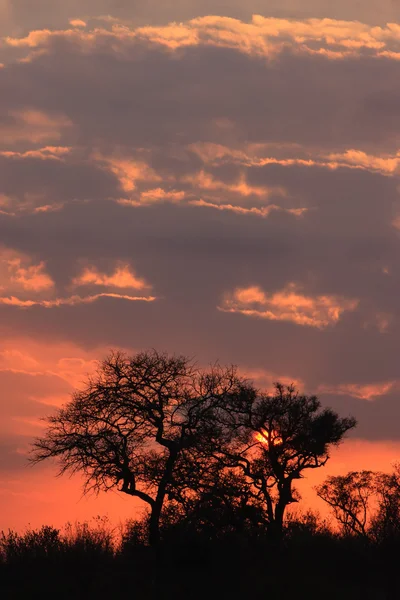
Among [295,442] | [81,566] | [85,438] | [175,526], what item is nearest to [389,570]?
[175,526]

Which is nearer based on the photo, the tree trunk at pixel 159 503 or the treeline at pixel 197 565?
the treeline at pixel 197 565

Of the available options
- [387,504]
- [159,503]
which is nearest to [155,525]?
[159,503]

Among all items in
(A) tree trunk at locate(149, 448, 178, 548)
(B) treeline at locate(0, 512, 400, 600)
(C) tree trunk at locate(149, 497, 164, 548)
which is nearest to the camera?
(B) treeline at locate(0, 512, 400, 600)

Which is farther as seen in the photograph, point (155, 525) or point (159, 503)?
point (159, 503)

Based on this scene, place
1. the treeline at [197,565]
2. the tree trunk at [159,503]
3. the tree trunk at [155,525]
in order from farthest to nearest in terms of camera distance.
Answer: the tree trunk at [159,503]
the tree trunk at [155,525]
the treeline at [197,565]

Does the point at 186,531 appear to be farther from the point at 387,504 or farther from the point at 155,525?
the point at 387,504

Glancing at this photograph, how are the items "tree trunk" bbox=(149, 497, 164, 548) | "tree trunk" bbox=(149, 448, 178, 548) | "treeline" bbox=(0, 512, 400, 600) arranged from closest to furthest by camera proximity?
"treeline" bbox=(0, 512, 400, 600), "tree trunk" bbox=(149, 497, 164, 548), "tree trunk" bbox=(149, 448, 178, 548)

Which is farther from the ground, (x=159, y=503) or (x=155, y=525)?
(x=159, y=503)

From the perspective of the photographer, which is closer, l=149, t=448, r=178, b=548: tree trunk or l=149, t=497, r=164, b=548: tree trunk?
l=149, t=497, r=164, b=548: tree trunk

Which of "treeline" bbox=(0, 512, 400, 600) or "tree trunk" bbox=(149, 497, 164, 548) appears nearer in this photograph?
"treeline" bbox=(0, 512, 400, 600)

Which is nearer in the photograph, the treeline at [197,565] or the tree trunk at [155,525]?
the treeline at [197,565]

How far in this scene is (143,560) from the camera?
44.4 meters

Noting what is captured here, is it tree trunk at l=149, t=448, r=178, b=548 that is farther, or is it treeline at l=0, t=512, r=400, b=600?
tree trunk at l=149, t=448, r=178, b=548

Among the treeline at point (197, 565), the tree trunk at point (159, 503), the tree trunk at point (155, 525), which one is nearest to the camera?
the treeline at point (197, 565)
